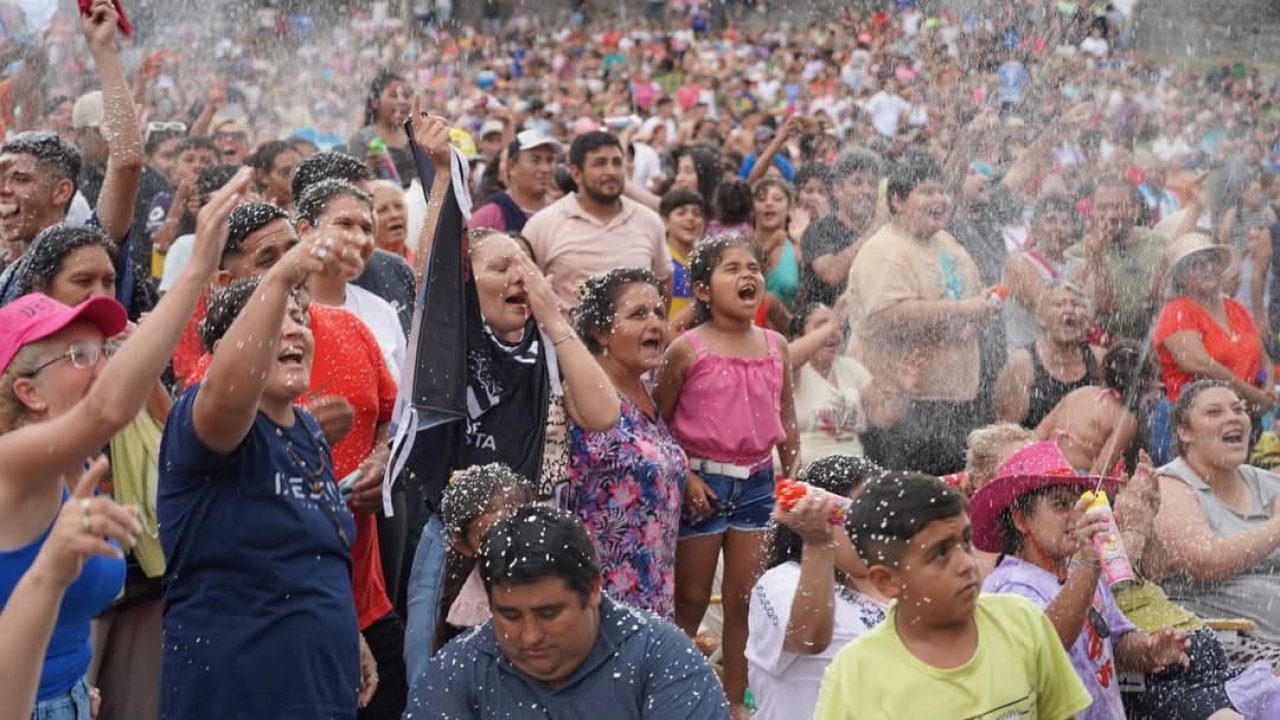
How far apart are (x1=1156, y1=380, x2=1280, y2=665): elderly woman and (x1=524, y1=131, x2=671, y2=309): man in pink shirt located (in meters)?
2.83

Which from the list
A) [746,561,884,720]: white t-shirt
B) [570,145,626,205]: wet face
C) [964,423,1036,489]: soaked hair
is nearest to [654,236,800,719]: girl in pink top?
[964,423,1036,489]: soaked hair

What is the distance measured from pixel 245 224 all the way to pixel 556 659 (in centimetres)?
268

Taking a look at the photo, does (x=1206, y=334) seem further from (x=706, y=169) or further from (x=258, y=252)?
(x=258, y=252)

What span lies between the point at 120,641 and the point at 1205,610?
3.50 meters

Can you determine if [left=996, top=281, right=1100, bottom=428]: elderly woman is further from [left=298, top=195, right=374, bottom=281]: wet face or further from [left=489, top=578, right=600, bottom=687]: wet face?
[left=489, top=578, right=600, bottom=687]: wet face

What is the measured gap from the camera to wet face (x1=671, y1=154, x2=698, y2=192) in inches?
452

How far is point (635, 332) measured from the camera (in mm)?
6004

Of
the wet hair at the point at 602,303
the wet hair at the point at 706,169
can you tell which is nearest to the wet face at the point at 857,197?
the wet hair at the point at 706,169

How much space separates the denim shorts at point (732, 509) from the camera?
6348 mm

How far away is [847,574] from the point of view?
4.83m

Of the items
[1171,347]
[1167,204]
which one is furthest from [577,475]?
[1167,204]

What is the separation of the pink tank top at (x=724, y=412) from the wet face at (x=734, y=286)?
0.16 meters

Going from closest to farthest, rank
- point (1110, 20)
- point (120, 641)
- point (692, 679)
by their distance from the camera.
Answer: point (692, 679), point (120, 641), point (1110, 20)

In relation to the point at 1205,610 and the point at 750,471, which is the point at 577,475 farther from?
the point at 1205,610
